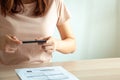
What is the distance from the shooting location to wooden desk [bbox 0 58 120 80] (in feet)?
3.37

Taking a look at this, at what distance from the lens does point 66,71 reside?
3.55 ft

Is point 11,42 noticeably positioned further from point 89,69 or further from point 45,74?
point 89,69

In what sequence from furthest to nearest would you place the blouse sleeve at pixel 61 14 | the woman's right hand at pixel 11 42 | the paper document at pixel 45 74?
the blouse sleeve at pixel 61 14 → the woman's right hand at pixel 11 42 → the paper document at pixel 45 74

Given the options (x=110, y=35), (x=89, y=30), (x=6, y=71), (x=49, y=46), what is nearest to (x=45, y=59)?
(x=49, y=46)

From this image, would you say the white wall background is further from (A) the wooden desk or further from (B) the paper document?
(B) the paper document

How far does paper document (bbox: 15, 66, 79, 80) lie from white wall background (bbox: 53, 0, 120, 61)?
47.1 inches

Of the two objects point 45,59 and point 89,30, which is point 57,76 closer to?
point 45,59

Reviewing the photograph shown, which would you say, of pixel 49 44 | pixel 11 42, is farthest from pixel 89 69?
pixel 11 42

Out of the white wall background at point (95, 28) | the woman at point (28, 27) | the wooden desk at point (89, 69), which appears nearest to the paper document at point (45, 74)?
the wooden desk at point (89, 69)

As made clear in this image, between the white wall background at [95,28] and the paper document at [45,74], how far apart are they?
1.20 meters

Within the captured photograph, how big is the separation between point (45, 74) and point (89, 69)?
0.73ft

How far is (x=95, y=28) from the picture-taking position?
2408 mm

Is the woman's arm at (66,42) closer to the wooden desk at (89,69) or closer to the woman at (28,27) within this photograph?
the woman at (28,27)

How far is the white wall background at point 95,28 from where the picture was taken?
2336 mm
